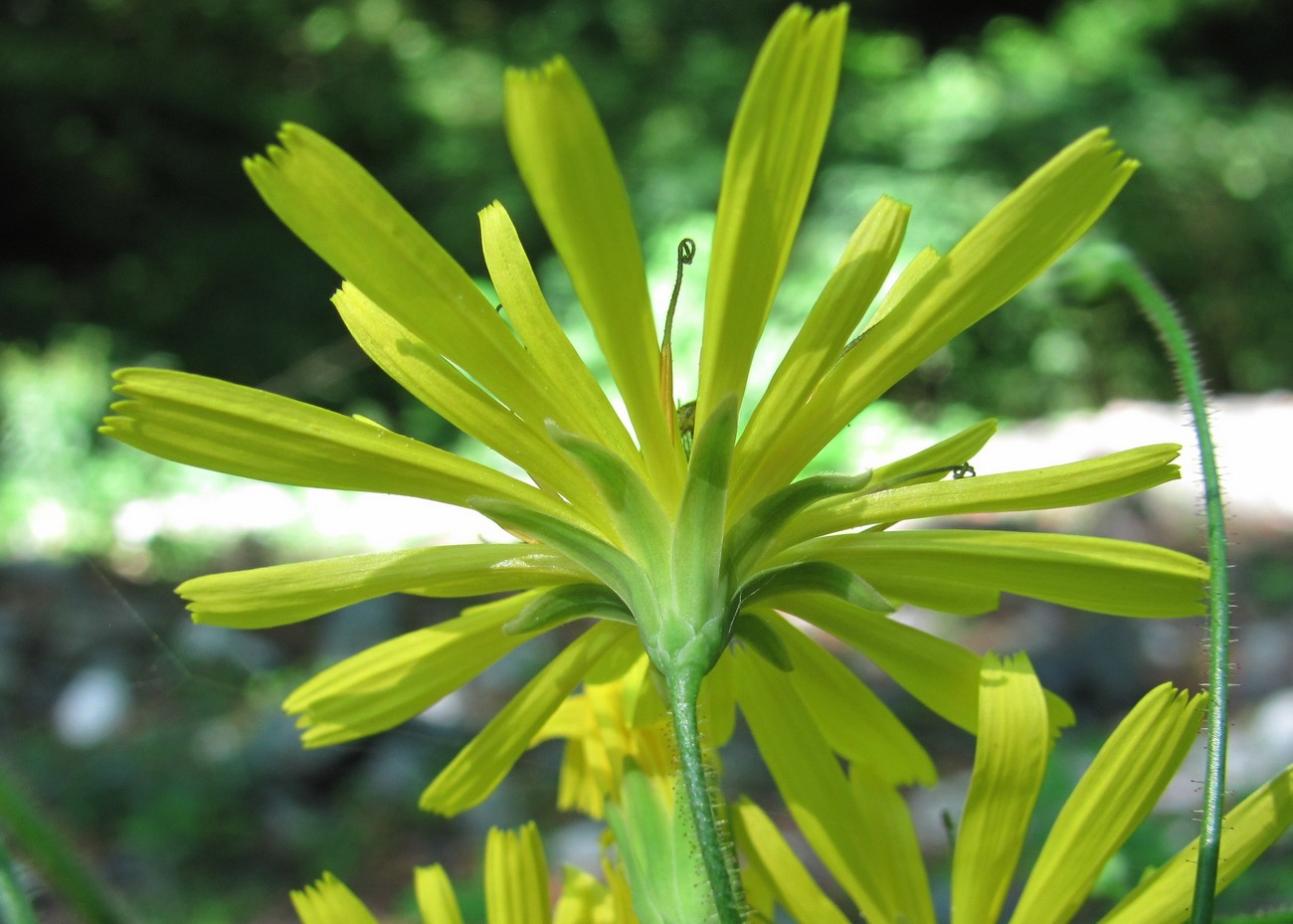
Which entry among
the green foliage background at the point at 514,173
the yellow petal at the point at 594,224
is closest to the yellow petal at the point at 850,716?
the yellow petal at the point at 594,224

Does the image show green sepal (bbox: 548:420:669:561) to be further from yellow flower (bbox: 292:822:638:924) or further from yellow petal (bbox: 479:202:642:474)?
yellow flower (bbox: 292:822:638:924)

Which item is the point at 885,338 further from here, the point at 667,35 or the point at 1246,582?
the point at 667,35

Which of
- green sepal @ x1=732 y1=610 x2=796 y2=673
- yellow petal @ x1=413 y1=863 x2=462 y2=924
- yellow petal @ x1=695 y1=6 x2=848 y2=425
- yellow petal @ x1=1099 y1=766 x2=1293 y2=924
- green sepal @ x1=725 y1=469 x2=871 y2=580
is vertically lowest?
yellow petal @ x1=1099 y1=766 x2=1293 y2=924

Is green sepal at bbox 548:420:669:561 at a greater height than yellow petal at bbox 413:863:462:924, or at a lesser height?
greater

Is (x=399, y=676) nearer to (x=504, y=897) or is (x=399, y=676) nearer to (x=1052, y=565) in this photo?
(x=504, y=897)

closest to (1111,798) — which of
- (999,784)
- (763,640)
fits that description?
(999,784)

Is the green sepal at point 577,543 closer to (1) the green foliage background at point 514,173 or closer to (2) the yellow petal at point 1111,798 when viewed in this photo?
(2) the yellow petal at point 1111,798

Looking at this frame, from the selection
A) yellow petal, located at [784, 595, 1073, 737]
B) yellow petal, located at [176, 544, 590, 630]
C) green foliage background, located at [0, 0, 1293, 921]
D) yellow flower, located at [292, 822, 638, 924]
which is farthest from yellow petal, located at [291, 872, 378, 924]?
green foliage background, located at [0, 0, 1293, 921]
